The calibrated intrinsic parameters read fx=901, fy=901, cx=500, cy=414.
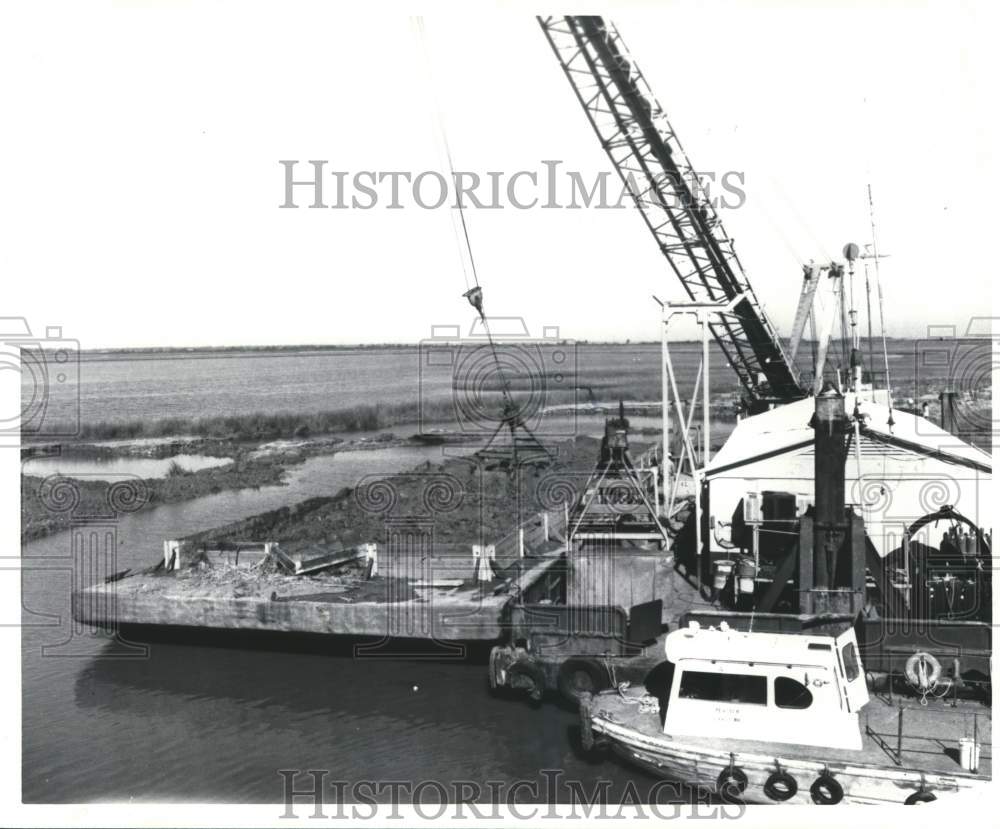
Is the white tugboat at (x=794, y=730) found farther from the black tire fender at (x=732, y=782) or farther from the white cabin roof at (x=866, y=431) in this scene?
the white cabin roof at (x=866, y=431)

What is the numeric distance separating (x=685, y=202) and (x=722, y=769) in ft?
31.3

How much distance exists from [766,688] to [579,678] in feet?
9.98

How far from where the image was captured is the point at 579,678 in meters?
12.9

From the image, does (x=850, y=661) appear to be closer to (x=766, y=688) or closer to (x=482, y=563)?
(x=766, y=688)

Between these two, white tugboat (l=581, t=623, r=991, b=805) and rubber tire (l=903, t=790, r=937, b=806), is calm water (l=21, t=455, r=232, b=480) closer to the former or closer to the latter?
white tugboat (l=581, t=623, r=991, b=805)

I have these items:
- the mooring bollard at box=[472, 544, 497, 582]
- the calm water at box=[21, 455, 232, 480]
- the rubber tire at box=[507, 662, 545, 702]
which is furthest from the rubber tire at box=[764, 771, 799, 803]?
the calm water at box=[21, 455, 232, 480]

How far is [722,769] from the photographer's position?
10414 millimetres

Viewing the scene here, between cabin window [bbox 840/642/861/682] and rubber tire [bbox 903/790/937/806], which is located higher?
cabin window [bbox 840/642/861/682]

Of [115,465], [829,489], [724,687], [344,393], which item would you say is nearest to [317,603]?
[724,687]

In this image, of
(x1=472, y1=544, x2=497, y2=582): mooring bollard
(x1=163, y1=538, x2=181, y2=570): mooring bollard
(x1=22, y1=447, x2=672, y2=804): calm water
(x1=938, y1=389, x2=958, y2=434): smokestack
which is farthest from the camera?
(x1=938, y1=389, x2=958, y2=434): smokestack

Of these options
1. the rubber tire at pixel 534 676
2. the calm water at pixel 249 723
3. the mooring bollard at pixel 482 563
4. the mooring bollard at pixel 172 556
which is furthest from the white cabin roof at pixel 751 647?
the mooring bollard at pixel 172 556

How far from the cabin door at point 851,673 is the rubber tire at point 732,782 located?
1.51 m

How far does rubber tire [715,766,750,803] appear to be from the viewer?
407 inches

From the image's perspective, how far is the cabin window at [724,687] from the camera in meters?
10.8
